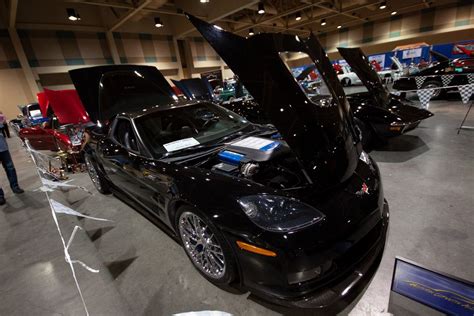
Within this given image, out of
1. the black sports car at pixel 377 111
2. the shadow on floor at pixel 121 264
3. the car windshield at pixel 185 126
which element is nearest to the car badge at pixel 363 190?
the car windshield at pixel 185 126

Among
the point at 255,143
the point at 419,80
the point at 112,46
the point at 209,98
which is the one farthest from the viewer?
the point at 112,46

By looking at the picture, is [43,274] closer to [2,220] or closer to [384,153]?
[2,220]

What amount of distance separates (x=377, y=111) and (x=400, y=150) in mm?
838

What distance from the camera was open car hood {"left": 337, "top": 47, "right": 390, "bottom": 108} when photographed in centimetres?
373

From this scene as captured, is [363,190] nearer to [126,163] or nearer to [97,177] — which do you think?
[126,163]

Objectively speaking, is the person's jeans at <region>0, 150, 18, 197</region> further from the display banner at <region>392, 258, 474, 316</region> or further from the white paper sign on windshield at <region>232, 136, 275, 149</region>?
the display banner at <region>392, 258, 474, 316</region>

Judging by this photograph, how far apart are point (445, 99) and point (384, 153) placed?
6.20 meters

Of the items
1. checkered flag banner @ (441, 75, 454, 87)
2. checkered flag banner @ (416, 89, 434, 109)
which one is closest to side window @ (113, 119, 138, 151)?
checkered flag banner @ (416, 89, 434, 109)

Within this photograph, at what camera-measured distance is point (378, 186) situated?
65.5 inches

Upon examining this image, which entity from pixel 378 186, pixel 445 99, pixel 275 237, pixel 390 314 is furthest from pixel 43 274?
pixel 445 99

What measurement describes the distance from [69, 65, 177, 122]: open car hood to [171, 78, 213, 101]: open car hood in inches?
87.4

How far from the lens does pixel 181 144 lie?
86.0 inches

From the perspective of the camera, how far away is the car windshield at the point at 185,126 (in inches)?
86.8

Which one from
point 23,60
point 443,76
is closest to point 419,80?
point 443,76
